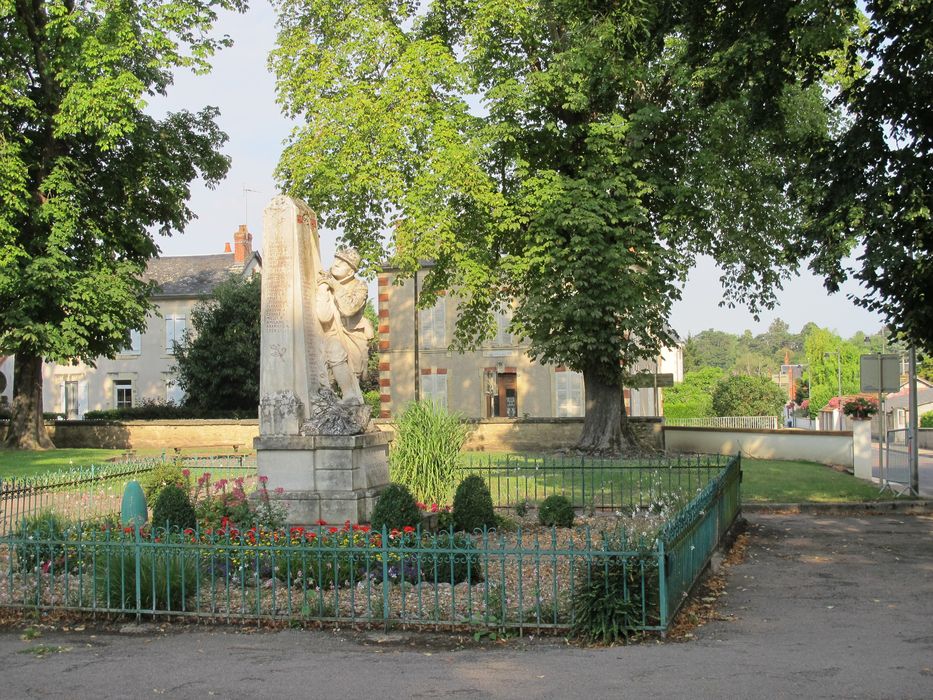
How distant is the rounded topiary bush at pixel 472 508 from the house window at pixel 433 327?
29.7 meters

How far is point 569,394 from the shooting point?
41188 mm

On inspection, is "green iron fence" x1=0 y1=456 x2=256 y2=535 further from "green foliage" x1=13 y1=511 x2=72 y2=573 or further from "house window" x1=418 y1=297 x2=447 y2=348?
"house window" x1=418 y1=297 x2=447 y2=348

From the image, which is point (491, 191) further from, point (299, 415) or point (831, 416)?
point (831, 416)

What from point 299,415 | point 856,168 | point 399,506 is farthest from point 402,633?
point 856,168

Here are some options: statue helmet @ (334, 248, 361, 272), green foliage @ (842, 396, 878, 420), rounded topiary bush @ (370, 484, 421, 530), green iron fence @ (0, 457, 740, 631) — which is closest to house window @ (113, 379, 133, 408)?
green foliage @ (842, 396, 878, 420)

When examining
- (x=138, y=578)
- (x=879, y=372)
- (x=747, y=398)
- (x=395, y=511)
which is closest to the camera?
(x=138, y=578)

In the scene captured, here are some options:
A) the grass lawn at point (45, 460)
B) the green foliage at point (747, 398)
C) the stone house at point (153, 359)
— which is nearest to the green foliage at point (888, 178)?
the grass lawn at point (45, 460)

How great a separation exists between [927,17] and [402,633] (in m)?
9.50

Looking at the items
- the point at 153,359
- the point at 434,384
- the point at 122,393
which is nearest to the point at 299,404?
the point at 434,384

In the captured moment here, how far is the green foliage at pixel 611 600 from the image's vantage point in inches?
293

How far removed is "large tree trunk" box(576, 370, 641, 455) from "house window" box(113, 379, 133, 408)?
3139 cm

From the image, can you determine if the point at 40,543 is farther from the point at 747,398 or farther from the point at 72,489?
the point at 747,398

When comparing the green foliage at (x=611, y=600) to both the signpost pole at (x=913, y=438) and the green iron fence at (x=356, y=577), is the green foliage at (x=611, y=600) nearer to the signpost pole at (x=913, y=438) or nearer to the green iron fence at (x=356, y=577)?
the green iron fence at (x=356, y=577)

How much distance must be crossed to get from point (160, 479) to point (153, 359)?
1464 inches
